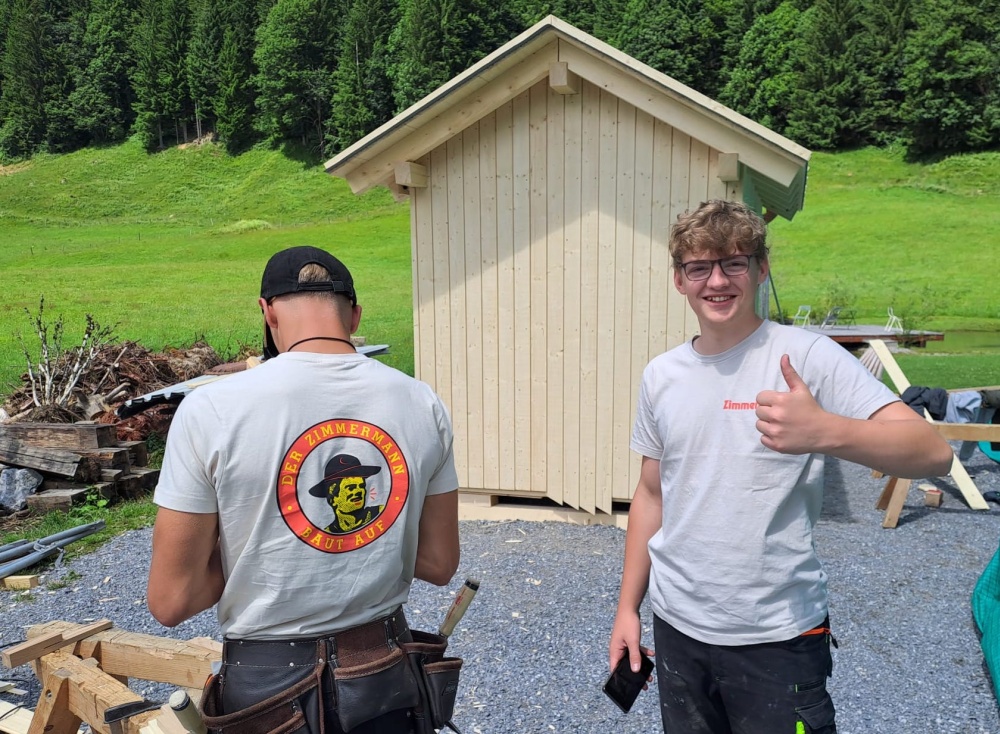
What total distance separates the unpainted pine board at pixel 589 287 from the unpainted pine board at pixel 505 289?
63 cm

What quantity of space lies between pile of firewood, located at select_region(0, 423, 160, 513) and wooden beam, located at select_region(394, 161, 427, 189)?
161 inches

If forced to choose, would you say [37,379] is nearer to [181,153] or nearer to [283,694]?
[283,694]

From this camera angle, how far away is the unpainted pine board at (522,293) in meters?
6.12

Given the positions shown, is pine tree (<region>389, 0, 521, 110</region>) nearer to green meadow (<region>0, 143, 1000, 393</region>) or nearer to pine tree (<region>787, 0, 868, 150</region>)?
green meadow (<region>0, 143, 1000, 393</region>)

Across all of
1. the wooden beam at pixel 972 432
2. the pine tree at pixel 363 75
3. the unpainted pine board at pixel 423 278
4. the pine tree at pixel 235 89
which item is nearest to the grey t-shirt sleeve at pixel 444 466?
the unpainted pine board at pixel 423 278

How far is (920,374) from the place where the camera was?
14.7 metres

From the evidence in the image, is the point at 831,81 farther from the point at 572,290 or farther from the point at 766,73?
the point at 572,290

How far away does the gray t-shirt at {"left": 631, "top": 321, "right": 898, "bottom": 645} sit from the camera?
1.84 metres

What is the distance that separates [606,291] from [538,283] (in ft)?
1.98

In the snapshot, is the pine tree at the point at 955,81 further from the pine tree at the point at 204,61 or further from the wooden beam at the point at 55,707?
the wooden beam at the point at 55,707

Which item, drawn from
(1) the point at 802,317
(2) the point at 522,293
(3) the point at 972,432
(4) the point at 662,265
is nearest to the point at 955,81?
(1) the point at 802,317

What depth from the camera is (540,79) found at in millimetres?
5922

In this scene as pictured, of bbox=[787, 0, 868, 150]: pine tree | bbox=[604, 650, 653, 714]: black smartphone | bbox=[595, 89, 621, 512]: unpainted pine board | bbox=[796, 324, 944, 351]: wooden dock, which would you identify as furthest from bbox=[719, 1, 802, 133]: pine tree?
bbox=[604, 650, 653, 714]: black smartphone

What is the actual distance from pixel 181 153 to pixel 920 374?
59352 mm
